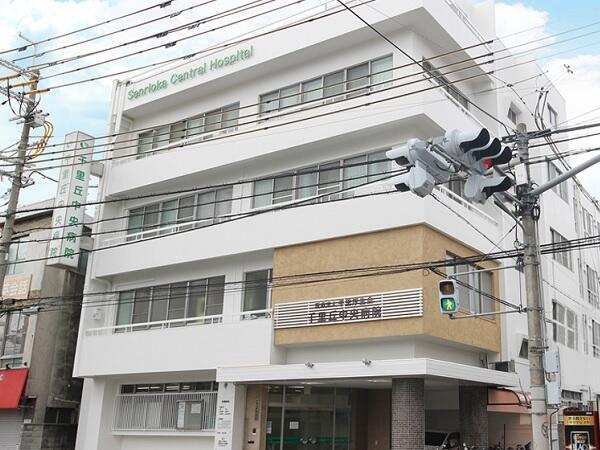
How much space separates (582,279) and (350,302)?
16520 mm

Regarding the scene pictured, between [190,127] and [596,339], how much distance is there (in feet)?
69.4

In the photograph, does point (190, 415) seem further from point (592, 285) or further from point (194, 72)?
point (592, 285)

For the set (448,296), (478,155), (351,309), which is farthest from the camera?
(351,309)

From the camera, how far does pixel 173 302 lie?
26.8 m

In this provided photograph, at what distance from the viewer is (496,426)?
27.0 metres

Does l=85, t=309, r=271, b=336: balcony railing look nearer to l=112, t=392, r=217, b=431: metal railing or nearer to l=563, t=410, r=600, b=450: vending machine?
l=112, t=392, r=217, b=431: metal railing

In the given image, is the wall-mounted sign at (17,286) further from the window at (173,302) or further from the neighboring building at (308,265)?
the window at (173,302)

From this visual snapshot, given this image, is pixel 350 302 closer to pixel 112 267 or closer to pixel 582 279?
pixel 112 267

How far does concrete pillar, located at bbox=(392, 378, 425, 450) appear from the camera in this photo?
63.3ft

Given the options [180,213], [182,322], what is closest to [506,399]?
[182,322]

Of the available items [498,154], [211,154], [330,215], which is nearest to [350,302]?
[330,215]

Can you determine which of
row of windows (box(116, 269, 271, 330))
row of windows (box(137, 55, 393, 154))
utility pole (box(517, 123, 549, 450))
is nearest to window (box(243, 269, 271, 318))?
row of windows (box(116, 269, 271, 330))

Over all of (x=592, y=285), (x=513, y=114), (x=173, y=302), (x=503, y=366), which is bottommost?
(x=503, y=366)

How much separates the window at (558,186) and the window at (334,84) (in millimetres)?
10720
